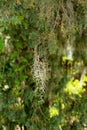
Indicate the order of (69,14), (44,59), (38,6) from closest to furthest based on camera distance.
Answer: (38,6)
(69,14)
(44,59)

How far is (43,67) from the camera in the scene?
2.11m

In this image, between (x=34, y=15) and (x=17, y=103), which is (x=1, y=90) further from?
(x=34, y=15)

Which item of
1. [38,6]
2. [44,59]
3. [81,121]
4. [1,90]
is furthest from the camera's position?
[81,121]

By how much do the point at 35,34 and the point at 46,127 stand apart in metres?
1.05

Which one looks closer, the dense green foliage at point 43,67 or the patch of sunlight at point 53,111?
the dense green foliage at point 43,67

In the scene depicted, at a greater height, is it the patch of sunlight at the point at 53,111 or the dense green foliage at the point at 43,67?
the dense green foliage at the point at 43,67

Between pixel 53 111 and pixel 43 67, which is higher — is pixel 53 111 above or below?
below

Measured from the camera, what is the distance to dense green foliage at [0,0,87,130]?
2.04 m

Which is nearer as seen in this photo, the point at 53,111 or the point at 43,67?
the point at 43,67

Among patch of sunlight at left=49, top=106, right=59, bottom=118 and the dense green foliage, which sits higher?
the dense green foliage

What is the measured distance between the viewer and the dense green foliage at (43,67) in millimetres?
2039

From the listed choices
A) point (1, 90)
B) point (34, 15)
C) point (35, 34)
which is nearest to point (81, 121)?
point (1, 90)

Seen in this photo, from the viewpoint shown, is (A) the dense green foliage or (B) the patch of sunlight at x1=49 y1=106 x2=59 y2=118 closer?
(A) the dense green foliage

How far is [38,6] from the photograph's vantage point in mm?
1911
